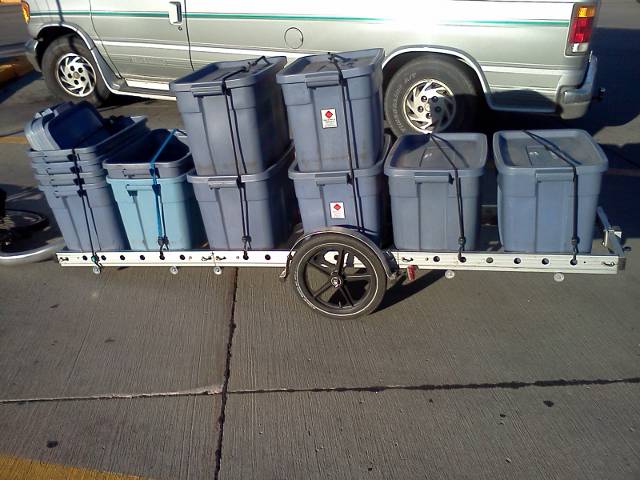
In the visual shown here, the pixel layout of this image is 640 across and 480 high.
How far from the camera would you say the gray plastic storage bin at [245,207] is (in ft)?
13.3

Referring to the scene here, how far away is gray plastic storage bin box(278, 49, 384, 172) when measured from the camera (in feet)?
12.1

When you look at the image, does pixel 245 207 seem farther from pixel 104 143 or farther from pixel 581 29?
pixel 581 29

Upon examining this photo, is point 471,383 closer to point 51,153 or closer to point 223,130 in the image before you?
point 223,130

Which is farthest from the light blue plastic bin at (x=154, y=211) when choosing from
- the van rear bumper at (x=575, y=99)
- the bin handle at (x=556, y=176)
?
the van rear bumper at (x=575, y=99)

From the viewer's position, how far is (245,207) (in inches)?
162

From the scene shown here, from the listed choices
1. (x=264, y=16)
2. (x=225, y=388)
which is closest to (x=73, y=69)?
(x=264, y=16)

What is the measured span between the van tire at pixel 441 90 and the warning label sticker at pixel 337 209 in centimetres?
285

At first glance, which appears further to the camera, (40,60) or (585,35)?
(40,60)

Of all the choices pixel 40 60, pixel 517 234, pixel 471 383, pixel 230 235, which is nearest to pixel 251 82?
pixel 230 235

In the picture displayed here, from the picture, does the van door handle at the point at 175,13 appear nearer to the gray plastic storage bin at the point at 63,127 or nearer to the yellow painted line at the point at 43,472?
the gray plastic storage bin at the point at 63,127

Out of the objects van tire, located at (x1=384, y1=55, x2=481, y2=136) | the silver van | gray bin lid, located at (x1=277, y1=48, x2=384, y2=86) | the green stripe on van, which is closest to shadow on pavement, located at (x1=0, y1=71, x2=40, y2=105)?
the green stripe on van

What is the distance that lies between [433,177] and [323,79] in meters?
0.86

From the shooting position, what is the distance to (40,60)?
28.5ft

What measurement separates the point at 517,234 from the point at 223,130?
6.24 feet
